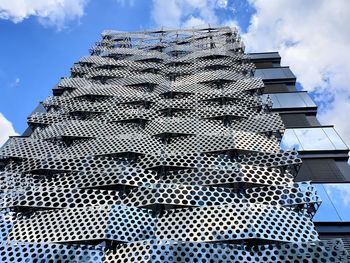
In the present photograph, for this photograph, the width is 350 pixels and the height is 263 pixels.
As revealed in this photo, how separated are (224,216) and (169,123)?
4868 mm

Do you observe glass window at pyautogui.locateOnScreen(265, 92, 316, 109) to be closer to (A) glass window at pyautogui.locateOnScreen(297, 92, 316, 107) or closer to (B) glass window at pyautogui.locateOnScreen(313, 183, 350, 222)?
(A) glass window at pyautogui.locateOnScreen(297, 92, 316, 107)

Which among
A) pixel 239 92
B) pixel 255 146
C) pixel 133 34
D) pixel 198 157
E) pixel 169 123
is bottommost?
pixel 198 157

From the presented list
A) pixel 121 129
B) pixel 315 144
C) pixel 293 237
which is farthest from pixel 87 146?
pixel 315 144

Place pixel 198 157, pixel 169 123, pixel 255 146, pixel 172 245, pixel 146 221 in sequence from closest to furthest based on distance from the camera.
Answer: pixel 172 245 → pixel 146 221 → pixel 198 157 → pixel 255 146 → pixel 169 123

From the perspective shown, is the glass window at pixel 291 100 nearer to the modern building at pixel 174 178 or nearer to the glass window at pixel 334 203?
the modern building at pixel 174 178

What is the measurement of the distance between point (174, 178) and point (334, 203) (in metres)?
4.53

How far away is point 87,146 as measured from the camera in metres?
11.2

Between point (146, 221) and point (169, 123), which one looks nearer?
point (146, 221)

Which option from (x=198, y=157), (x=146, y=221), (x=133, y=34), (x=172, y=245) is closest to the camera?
(x=172, y=245)

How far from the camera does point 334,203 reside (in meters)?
9.87

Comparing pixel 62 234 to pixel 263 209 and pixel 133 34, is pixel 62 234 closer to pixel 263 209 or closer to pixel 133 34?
pixel 263 209

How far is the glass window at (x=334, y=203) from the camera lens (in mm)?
9305

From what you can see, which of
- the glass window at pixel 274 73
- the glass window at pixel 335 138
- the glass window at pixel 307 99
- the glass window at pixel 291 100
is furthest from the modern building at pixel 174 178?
the glass window at pixel 274 73

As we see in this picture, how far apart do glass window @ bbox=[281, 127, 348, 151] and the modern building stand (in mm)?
48
